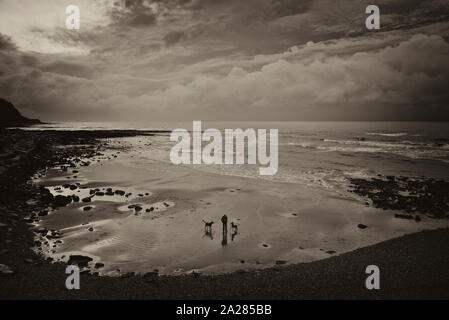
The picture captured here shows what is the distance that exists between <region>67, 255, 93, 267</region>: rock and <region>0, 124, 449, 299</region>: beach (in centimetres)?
25

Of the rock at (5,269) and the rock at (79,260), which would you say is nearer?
the rock at (5,269)

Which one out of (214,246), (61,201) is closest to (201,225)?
(214,246)

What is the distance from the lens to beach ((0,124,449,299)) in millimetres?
8742

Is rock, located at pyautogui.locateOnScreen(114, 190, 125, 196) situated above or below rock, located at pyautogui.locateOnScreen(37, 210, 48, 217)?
above

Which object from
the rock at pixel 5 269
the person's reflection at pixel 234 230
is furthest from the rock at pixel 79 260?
the person's reflection at pixel 234 230

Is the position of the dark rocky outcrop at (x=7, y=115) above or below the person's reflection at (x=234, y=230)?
above

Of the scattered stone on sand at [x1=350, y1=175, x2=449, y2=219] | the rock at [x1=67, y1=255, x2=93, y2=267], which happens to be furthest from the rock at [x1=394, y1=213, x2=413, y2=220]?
the rock at [x1=67, y1=255, x2=93, y2=267]

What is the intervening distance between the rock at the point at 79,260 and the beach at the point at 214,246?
247 mm

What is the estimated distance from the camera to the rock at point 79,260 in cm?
1009

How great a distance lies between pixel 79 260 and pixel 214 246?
508 cm

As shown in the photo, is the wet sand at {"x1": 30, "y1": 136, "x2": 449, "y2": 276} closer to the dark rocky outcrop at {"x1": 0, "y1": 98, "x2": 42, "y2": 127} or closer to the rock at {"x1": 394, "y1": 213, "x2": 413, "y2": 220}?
the rock at {"x1": 394, "y1": 213, "x2": 413, "y2": 220}

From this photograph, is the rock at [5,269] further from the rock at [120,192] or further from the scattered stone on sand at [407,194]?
the scattered stone on sand at [407,194]

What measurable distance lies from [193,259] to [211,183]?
14099mm
